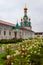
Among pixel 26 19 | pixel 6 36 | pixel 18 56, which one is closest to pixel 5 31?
pixel 6 36

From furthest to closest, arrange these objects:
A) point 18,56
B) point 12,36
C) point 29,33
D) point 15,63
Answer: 1. point 29,33
2. point 12,36
3. point 18,56
4. point 15,63

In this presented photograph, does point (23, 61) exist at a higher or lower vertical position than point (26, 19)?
lower

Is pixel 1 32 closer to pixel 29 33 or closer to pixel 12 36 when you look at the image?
pixel 12 36

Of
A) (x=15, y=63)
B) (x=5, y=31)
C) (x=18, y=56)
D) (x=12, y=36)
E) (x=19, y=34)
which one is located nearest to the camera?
(x=15, y=63)

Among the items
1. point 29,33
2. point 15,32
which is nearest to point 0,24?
point 15,32

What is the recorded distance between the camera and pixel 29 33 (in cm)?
4284

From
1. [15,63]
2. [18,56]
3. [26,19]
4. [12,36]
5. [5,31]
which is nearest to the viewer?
[15,63]

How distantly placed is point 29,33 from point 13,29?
353 inches

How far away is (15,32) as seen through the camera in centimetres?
3534

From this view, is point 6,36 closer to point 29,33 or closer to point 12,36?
point 12,36

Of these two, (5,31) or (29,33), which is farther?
(29,33)

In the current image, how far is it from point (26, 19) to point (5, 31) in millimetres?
19512

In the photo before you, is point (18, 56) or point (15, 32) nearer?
point (18, 56)

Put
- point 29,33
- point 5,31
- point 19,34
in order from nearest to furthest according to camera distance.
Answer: point 5,31 → point 19,34 → point 29,33
